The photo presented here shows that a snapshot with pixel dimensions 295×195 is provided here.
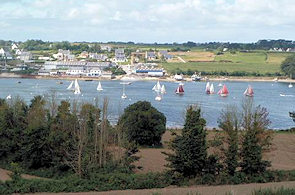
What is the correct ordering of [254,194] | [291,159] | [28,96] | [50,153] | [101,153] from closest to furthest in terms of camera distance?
[254,194] → [101,153] → [50,153] → [291,159] → [28,96]

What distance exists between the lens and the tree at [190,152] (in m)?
9.80

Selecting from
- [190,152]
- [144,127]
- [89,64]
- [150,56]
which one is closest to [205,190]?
[190,152]

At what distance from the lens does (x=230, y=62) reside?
2270 inches

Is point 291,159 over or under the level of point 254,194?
under

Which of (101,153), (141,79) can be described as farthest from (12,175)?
(141,79)

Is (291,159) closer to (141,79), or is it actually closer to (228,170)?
(228,170)

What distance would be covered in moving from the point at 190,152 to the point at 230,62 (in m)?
48.7

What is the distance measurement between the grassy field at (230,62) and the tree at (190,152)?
43.1 meters

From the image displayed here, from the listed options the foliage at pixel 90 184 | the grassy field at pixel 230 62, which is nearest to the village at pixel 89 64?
the grassy field at pixel 230 62

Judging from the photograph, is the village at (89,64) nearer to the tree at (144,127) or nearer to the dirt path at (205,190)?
the tree at (144,127)

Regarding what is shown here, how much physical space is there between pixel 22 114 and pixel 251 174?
6.25 m

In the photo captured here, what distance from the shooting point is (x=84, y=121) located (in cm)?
1130

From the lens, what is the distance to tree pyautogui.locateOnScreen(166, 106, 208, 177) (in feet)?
32.1

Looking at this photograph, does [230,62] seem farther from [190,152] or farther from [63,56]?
[190,152]
